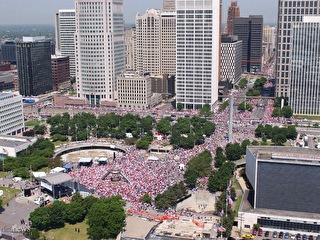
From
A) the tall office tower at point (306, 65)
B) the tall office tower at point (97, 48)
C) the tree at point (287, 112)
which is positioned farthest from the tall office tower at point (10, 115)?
the tall office tower at point (306, 65)

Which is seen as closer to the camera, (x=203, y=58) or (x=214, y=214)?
(x=214, y=214)

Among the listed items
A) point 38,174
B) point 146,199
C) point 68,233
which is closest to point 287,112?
point 146,199

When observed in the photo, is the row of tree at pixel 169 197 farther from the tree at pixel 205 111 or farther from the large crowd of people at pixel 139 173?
the tree at pixel 205 111

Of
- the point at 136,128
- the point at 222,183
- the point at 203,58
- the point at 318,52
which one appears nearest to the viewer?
the point at 222,183

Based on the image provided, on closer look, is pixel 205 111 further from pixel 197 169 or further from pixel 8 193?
pixel 8 193

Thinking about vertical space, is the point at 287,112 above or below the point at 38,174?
above

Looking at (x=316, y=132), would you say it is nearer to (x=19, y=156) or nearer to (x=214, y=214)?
(x=214, y=214)

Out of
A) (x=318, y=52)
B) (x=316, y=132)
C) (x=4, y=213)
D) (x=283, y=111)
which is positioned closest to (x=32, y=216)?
(x=4, y=213)
